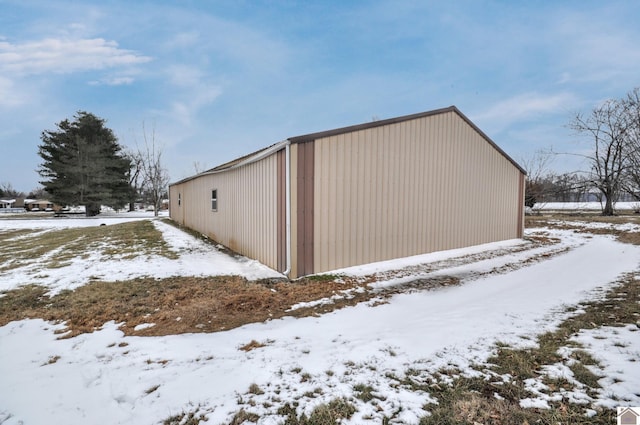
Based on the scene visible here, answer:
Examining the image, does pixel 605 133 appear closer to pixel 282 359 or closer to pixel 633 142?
pixel 633 142

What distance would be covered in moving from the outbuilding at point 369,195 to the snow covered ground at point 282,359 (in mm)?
2201

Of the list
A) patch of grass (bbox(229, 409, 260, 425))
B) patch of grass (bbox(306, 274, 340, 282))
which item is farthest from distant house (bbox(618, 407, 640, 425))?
patch of grass (bbox(306, 274, 340, 282))

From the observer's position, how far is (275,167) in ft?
20.9

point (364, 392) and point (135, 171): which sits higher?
point (135, 171)

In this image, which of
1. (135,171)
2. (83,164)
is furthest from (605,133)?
(135,171)

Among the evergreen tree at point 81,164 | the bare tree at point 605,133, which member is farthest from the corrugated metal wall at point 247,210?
the evergreen tree at point 81,164

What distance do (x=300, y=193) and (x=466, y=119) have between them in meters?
6.28

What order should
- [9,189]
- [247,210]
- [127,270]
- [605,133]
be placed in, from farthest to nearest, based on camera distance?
[9,189], [605,133], [247,210], [127,270]

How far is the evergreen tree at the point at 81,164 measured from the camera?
2575cm

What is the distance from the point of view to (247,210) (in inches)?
314

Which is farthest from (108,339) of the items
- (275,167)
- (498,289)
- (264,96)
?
(264,96)

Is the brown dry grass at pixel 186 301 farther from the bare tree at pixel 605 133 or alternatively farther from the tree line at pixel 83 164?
the tree line at pixel 83 164

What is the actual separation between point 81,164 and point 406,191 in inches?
1186

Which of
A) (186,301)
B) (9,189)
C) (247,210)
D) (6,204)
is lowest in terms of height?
(186,301)
